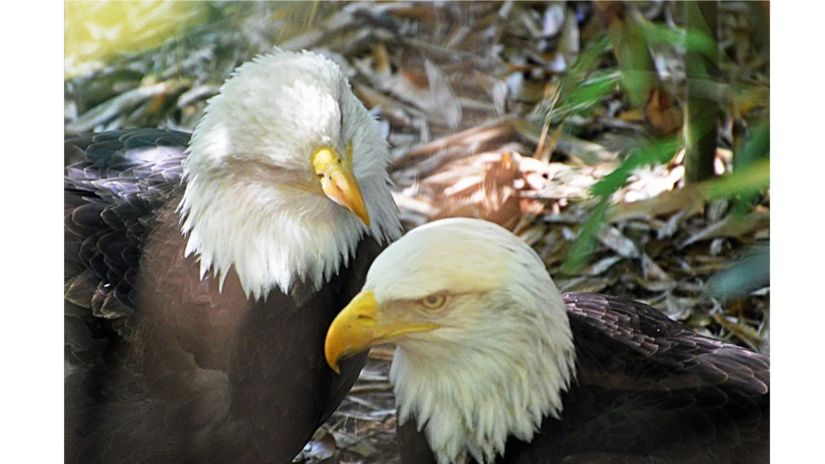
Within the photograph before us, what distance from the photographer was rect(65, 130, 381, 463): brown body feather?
1.54 meters

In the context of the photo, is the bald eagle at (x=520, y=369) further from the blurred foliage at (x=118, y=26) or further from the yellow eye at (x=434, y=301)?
the blurred foliage at (x=118, y=26)

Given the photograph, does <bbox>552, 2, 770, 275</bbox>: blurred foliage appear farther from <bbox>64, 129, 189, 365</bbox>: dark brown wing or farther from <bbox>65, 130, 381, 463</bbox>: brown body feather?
<bbox>64, 129, 189, 365</bbox>: dark brown wing

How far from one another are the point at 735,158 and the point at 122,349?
0.96 metres

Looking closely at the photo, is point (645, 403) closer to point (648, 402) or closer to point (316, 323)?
point (648, 402)

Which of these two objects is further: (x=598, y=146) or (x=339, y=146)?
A: (x=598, y=146)

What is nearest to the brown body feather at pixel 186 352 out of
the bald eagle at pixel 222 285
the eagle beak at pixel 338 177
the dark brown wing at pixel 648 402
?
the bald eagle at pixel 222 285

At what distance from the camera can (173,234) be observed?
1553mm

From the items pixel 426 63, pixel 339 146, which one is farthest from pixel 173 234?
pixel 426 63

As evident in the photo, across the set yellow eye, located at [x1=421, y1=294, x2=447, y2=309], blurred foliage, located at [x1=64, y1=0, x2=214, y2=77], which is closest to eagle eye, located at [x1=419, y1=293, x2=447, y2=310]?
yellow eye, located at [x1=421, y1=294, x2=447, y2=309]

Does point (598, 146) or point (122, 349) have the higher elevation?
point (598, 146)

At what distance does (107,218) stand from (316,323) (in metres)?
0.35

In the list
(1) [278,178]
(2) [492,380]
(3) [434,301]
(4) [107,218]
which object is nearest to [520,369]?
(2) [492,380]

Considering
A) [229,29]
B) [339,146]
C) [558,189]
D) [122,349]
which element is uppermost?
[229,29]

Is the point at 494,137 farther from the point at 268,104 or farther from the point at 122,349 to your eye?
the point at 122,349
